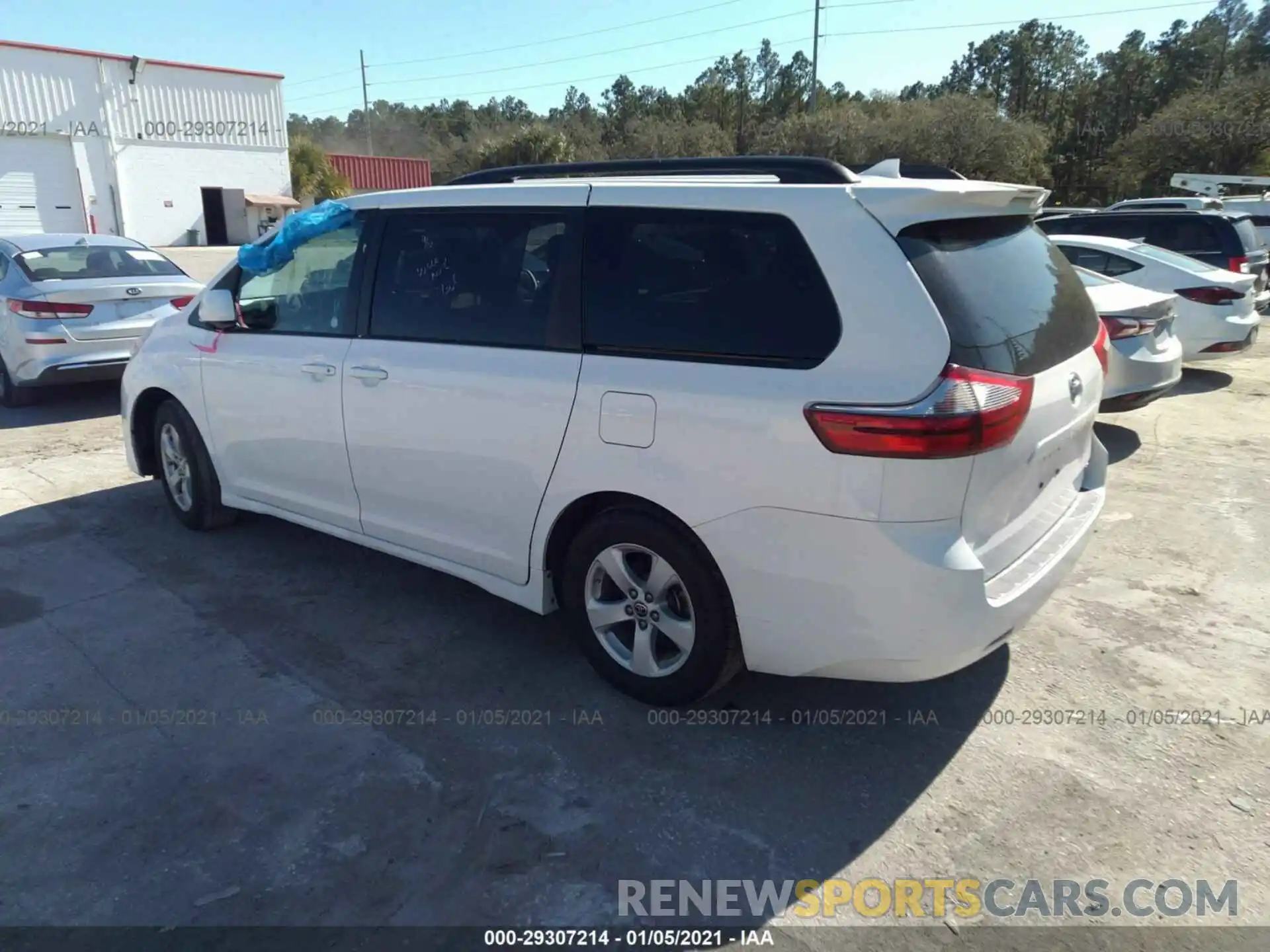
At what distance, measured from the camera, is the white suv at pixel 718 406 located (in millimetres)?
2729

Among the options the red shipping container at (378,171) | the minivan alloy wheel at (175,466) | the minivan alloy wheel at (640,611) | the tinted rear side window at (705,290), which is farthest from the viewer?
the red shipping container at (378,171)

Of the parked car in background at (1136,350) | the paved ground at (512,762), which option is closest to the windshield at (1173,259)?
the parked car in background at (1136,350)

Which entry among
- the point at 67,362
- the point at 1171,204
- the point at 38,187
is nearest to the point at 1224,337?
the point at 1171,204

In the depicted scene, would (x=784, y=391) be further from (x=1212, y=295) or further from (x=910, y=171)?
(x=1212, y=295)

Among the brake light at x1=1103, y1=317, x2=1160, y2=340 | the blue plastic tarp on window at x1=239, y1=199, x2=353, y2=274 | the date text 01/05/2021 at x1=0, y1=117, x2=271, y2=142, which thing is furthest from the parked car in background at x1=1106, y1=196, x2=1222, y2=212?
the date text 01/05/2021 at x1=0, y1=117, x2=271, y2=142

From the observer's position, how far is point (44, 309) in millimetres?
8164

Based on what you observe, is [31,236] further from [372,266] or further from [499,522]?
[499,522]

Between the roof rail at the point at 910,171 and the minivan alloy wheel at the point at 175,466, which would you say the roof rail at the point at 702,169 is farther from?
the minivan alloy wheel at the point at 175,466

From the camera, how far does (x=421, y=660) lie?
3.88 meters

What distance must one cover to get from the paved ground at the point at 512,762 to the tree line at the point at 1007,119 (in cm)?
3071

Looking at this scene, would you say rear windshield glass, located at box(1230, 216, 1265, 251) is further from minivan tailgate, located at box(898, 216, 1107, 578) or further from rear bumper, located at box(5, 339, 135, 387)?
rear bumper, located at box(5, 339, 135, 387)

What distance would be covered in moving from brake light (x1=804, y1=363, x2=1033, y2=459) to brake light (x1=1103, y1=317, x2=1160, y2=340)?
4.56 m

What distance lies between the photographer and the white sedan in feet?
28.6

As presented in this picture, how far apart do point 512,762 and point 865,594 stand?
135cm
